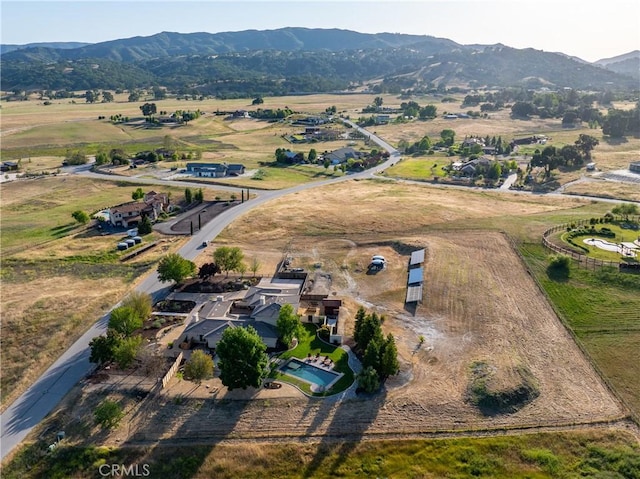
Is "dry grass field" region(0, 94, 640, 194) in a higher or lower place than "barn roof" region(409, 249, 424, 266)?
higher

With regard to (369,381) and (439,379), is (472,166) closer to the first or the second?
(439,379)

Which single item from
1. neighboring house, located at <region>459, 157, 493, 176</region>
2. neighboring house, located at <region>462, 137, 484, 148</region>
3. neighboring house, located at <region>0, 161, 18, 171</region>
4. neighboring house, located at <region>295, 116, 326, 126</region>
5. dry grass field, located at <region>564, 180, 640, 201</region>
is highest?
neighboring house, located at <region>295, 116, 326, 126</region>

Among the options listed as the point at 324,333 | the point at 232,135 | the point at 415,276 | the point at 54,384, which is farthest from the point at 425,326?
the point at 232,135

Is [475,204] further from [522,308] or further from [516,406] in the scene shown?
[516,406]

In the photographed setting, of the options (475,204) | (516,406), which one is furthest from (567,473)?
(475,204)

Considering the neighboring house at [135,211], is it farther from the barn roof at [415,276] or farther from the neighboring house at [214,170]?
the barn roof at [415,276]

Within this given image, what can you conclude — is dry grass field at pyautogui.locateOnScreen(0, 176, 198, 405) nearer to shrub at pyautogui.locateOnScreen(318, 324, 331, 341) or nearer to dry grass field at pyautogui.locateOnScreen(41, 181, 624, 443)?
dry grass field at pyautogui.locateOnScreen(41, 181, 624, 443)

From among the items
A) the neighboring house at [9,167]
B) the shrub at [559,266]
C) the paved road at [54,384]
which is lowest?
the paved road at [54,384]

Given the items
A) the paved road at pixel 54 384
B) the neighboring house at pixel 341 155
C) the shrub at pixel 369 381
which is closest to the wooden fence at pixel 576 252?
the shrub at pixel 369 381

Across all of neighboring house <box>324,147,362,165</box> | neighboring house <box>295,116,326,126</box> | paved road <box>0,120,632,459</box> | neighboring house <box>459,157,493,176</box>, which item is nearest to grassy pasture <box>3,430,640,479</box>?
paved road <box>0,120,632,459</box>
